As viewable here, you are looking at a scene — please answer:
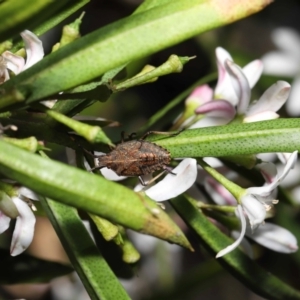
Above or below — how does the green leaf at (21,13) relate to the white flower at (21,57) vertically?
above

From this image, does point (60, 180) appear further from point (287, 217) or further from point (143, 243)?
point (143, 243)

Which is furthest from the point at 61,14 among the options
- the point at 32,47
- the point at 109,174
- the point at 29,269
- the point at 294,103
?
the point at 294,103

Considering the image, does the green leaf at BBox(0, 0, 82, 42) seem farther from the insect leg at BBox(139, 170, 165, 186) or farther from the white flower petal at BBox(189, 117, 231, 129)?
the white flower petal at BBox(189, 117, 231, 129)

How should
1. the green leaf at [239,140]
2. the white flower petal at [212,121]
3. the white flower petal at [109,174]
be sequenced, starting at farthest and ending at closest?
the white flower petal at [212,121]
the white flower petal at [109,174]
the green leaf at [239,140]

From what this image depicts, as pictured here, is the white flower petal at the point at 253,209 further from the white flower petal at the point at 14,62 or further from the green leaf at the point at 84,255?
the white flower petal at the point at 14,62

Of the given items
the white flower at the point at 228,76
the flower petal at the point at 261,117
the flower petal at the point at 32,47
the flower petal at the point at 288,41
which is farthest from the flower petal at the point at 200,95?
the flower petal at the point at 288,41

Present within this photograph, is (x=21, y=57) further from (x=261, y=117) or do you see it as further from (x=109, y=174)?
(x=261, y=117)
